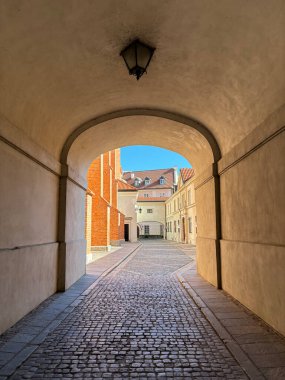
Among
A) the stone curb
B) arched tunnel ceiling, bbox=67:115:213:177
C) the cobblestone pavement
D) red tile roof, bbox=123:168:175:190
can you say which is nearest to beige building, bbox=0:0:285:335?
arched tunnel ceiling, bbox=67:115:213:177

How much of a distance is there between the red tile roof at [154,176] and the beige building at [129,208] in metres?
27.8

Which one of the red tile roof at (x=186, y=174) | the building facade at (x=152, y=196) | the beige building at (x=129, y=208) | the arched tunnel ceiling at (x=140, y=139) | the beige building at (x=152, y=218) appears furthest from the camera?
the building facade at (x=152, y=196)

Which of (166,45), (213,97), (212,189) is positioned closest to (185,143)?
(212,189)

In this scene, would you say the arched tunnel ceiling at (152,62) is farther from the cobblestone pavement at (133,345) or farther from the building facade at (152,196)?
the building facade at (152,196)

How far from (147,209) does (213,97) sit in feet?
182

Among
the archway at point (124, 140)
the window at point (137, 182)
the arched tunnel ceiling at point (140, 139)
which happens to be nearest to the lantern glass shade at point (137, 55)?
the archway at point (124, 140)

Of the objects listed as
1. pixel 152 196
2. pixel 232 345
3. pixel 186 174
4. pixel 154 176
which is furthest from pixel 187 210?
pixel 154 176

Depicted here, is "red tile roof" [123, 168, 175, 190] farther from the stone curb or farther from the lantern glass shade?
the lantern glass shade

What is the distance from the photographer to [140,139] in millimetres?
10469

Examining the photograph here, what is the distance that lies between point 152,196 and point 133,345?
65.2 meters

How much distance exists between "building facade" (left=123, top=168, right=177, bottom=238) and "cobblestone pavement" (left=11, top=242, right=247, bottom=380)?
1922 inches

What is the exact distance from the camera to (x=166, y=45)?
16.2 ft

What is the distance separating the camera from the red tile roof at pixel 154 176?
235 ft

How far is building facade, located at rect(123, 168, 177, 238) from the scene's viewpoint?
2387 inches
